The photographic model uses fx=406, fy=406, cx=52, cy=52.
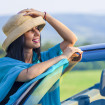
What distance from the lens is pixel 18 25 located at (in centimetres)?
323

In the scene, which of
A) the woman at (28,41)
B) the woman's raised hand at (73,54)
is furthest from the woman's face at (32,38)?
the woman's raised hand at (73,54)

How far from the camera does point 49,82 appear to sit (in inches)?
112

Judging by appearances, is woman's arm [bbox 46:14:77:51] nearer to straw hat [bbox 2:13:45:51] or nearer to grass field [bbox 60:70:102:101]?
straw hat [bbox 2:13:45:51]

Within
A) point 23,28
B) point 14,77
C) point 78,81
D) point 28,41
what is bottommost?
point 78,81

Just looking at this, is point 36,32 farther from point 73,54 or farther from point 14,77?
point 14,77

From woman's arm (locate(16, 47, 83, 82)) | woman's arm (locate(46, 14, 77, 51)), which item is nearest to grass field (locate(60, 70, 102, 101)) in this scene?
woman's arm (locate(16, 47, 83, 82))

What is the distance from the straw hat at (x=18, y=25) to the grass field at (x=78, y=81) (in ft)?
1.58

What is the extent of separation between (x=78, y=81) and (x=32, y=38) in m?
0.49

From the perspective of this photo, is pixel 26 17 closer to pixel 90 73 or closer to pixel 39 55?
pixel 39 55

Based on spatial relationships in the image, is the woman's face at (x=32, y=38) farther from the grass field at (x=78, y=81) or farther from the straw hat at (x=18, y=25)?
the grass field at (x=78, y=81)

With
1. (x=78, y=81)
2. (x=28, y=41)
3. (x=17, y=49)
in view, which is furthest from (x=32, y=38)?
(x=78, y=81)

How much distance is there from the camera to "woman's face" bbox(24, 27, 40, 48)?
3170 mm

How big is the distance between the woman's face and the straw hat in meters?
0.05

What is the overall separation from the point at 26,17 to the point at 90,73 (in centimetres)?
68
